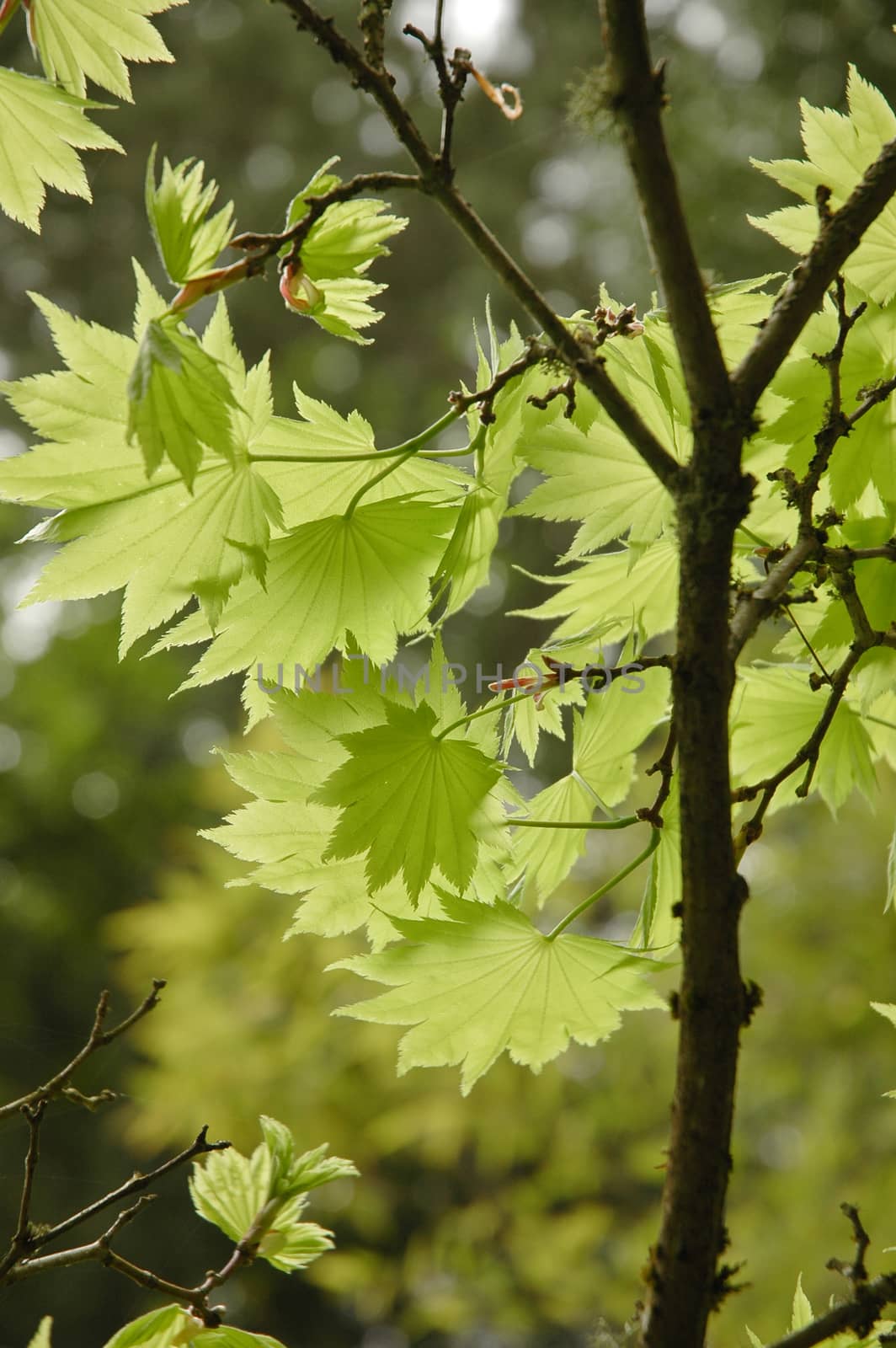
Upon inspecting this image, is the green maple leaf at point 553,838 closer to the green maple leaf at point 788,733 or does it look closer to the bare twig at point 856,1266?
the green maple leaf at point 788,733

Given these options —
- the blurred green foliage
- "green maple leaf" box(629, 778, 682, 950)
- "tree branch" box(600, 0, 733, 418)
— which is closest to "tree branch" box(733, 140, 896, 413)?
"tree branch" box(600, 0, 733, 418)

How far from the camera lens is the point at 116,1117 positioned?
3.76m

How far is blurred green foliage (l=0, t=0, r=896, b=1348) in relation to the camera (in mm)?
3188

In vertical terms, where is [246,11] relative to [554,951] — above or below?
above

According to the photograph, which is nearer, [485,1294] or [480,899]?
[480,899]

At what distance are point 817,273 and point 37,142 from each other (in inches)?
16.6

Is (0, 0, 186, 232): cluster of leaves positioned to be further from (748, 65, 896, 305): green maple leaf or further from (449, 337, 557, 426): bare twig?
(748, 65, 896, 305): green maple leaf

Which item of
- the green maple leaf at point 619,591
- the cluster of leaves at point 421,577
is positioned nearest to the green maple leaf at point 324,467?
the cluster of leaves at point 421,577

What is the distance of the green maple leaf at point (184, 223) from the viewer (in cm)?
39

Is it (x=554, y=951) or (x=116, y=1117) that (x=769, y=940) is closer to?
(x=116, y=1117)

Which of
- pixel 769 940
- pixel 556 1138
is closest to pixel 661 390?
pixel 769 940

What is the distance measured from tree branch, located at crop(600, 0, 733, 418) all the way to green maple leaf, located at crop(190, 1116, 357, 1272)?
0.48m

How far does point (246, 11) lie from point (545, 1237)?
562 cm

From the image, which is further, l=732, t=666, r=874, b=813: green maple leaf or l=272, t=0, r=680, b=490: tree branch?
l=732, t=666, r=874, b=813: green maple leaf
